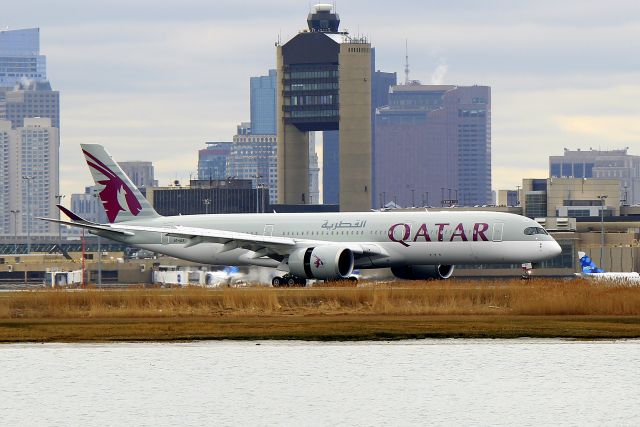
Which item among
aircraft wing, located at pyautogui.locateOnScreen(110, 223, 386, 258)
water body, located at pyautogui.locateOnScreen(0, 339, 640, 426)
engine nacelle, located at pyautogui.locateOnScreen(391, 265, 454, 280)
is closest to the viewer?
water body, located at pyautogui.locateOnScreen(0, 339, 640, 426)

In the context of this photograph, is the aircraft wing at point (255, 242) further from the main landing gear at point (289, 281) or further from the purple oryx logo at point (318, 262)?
the purple oryx logo at point (318, 262)

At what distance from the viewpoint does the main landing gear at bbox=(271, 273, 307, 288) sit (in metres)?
92.1

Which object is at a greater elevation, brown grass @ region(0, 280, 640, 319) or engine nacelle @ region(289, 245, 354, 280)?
engine nacelle @ region(289, 245, 354, 280)

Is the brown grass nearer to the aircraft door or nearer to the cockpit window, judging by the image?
the aircraft door

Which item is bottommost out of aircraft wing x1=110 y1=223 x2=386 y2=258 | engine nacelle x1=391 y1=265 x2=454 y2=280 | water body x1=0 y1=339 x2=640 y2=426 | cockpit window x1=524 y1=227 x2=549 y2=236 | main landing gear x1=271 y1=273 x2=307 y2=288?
water body x1=0 y1=339 x2=640 y2=426

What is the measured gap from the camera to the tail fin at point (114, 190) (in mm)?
104938

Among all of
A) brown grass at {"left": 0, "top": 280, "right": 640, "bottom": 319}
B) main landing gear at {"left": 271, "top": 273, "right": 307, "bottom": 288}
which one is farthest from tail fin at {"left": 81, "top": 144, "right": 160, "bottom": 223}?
brown grass at {"left": 0, "top": 280, "right": 640, "bottom": 319}

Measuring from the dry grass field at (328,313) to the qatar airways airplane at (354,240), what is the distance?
9.81 metres

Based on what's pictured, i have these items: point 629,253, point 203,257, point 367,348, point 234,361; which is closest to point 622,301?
point 367,348

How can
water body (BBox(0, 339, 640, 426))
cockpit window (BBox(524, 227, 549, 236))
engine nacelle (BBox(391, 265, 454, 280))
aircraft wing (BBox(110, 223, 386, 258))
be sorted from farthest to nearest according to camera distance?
engine nacelle (BBox(391, 265, 454, 280)) → aircraft wing (BBox(110, 223, 386, 258)) → cockpit window (BBox(524, 227, 549, 236)) → water body (BBox(0, 339, 640, 426))

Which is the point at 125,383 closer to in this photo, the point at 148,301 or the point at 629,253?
the point at 148,301

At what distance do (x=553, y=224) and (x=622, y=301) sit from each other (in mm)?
102780

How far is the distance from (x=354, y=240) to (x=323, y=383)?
4553cm

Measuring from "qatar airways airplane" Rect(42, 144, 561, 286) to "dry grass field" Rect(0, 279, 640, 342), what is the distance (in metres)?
9.81
